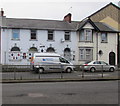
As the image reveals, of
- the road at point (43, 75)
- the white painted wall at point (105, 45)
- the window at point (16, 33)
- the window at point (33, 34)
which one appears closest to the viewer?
the road at point (43, 75)

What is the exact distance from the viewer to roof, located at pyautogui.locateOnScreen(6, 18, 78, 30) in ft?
90.7

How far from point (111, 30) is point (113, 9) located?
10172 millimetres

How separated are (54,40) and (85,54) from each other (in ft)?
17.6

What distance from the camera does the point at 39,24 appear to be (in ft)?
95.5

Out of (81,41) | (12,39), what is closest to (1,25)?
(12,39)

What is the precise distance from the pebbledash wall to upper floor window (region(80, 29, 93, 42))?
3.82ft

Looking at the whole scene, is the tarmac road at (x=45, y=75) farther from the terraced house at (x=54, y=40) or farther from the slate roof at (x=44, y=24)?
the slate roof at (x=44, y=24)

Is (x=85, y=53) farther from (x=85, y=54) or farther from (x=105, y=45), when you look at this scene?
(x=105, y=45)

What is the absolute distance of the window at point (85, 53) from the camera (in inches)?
1169

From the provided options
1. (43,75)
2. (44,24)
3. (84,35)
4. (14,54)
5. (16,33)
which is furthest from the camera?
(84,35)

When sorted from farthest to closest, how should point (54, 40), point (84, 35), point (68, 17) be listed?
point (68, 17), point (84, 35), point (54, 40)

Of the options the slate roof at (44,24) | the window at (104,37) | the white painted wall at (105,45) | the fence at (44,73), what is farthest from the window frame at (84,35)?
the fence at (44,73)

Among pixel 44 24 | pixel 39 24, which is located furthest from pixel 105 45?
pixel 39 24

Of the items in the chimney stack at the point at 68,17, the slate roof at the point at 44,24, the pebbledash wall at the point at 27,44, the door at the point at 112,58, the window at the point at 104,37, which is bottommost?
the door at the point at 112,58
